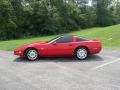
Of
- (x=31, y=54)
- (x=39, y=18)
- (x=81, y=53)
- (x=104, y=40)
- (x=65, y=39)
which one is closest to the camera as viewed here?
(x=81, y=53)

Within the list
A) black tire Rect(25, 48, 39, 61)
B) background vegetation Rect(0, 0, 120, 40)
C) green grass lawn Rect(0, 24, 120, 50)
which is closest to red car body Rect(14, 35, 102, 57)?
black tire Rect(25, 48, 39, 61)

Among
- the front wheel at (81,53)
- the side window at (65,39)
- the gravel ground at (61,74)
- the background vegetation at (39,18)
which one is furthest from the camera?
the background vegetation at (39,18)

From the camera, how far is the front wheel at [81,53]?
1449 cm

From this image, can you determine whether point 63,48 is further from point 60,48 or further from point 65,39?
point 65,39

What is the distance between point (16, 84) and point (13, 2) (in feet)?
185

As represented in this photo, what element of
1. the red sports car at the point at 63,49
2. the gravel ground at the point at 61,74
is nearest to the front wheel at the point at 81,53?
the red sports car at the point at 63,49

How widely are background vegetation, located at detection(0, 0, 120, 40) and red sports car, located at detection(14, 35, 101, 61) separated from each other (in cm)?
4253

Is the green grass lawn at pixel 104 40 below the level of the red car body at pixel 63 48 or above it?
below

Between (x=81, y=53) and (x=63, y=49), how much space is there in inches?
36.5

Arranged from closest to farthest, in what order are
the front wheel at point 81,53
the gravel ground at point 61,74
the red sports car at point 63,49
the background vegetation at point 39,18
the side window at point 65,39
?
the gravel ground at point 61,74, the front wheel at point 81,53, the red sports car at point 63,49, the side window at point 65,39, the background vegetation at point 39,18

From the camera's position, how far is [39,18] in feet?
200

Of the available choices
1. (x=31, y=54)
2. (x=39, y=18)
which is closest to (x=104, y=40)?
(x=31, y=54)

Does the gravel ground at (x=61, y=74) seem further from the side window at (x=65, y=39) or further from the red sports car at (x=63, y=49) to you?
the side window at (x=65, y=39)

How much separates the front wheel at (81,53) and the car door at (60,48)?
0.32 m
